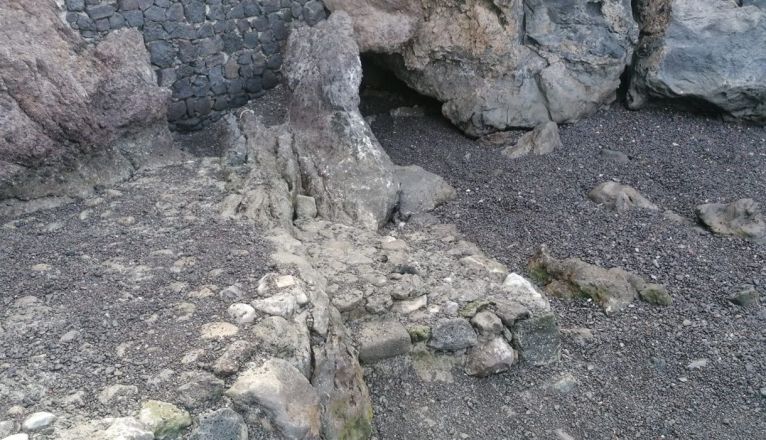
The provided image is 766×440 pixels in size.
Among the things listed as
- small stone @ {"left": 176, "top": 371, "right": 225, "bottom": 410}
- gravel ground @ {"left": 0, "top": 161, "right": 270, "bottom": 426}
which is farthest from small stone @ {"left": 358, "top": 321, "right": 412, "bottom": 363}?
small stone @ {"left": 176, "top": 371, "right": 225, "bottom": 410}

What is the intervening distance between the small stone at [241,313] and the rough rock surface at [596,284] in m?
2.30

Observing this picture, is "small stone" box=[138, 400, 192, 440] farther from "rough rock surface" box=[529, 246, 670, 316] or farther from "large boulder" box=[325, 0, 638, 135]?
"large boulder" box=[325, 0, 638, 135]

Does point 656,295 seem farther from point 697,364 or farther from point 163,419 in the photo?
point 163,419

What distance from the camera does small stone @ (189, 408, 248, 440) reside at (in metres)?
3.21

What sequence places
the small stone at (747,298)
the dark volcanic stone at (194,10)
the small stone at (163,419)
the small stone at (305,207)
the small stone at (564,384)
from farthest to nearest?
the dark volcanic stone at (194,10) < the small stone at (305,207) < the small stone at (747,298) < the small stone at (564,384) < the small stone at (163,419)

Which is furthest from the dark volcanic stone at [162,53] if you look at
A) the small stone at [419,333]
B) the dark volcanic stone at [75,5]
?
the small stone at [419,333]

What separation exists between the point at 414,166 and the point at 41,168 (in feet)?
9.88

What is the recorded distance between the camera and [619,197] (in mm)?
6051

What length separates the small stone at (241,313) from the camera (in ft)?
12.3

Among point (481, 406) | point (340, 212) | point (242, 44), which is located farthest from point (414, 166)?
point (481, 406)

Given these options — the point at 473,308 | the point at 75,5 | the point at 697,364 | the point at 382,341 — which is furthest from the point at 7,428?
the point at 697,364

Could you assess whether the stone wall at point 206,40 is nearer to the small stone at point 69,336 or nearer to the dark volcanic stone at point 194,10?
the dark volcanic stone at point 194,10

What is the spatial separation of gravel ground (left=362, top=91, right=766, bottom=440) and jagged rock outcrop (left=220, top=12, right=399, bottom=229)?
0.71 meters

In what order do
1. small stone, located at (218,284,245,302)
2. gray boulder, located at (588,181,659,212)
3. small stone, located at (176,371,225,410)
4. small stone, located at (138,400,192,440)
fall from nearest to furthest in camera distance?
small stone, located at (138,400,192,440) < small stone, located at (176,371,225,410) < small stone, located at (218,284,245,302) < gray boulder, located at (588,181,659,212)
